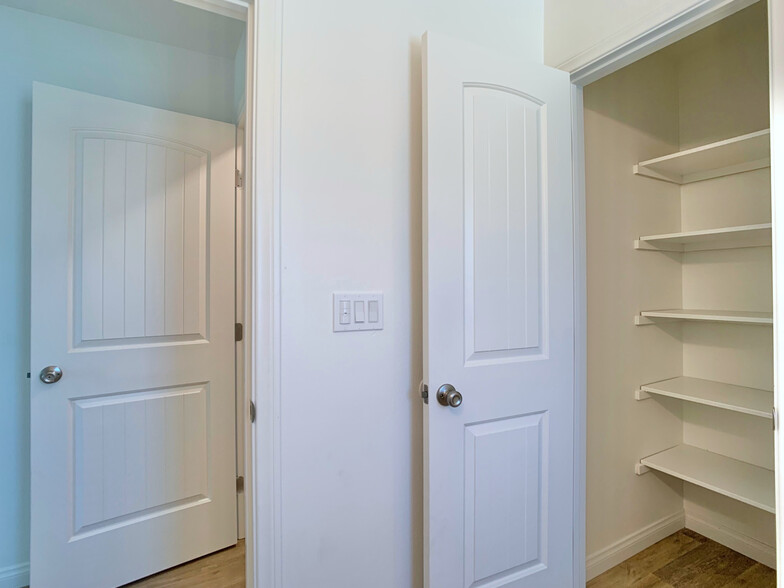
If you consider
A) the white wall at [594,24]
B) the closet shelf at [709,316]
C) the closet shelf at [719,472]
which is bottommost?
the closet shelf at [719,472]

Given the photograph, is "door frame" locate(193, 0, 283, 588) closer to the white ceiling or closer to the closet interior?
the white ceiling

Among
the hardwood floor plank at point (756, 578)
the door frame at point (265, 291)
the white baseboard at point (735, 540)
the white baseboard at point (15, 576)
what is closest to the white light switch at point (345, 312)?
the door frame at point (265, 291)

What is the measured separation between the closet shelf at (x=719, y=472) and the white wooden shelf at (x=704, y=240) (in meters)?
1.04

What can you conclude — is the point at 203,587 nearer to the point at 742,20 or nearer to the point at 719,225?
the point at 719,225

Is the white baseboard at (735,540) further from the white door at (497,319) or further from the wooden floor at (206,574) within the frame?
the wooden floor at (206,574)

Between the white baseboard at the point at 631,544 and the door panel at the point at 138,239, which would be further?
the white baseboard at the point at 631,544

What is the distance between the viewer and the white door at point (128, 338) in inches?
59.4

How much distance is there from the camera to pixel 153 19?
170cm

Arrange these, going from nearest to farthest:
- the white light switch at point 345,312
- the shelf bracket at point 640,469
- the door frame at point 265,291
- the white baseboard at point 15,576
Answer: the door frame at point 265,291
the white light switch at point 345,312
the white baseboard at point 15,576
the shelf bracket at point 640,469

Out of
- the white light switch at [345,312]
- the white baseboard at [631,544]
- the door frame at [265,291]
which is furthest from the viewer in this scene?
the white baseboard at [631,544]

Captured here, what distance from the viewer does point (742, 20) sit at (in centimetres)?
183

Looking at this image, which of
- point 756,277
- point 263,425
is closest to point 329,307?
point 263,425

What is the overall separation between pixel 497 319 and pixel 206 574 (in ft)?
5.57

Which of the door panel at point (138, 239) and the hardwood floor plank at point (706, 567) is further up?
the door panel at point (138, 239)
